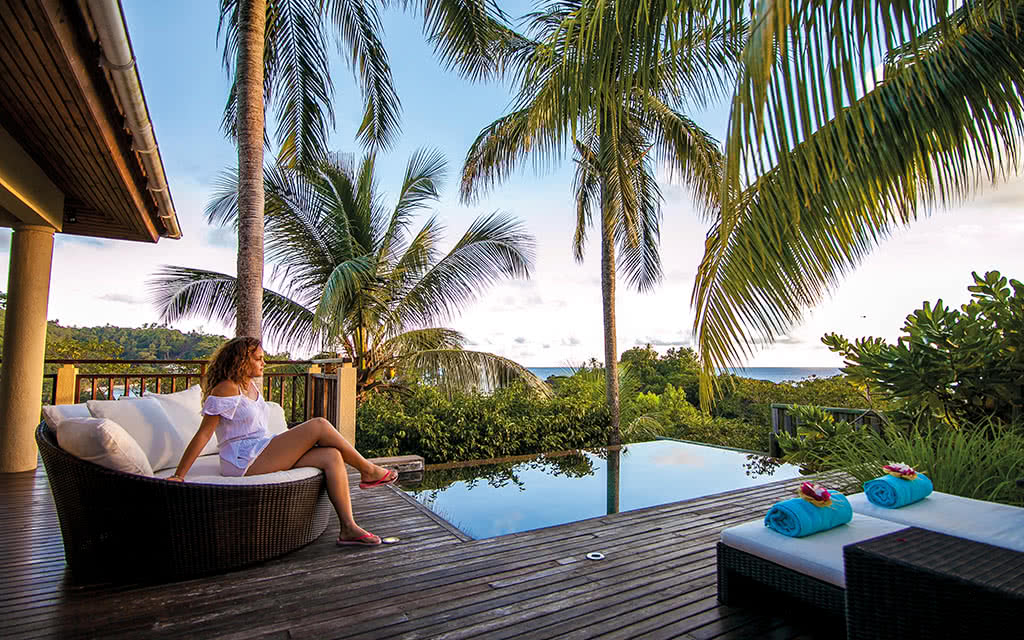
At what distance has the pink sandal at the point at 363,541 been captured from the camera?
2.94 metres

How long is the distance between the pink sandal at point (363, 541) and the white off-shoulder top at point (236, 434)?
2.16 feet

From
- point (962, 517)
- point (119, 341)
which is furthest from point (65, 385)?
point (119, 341)

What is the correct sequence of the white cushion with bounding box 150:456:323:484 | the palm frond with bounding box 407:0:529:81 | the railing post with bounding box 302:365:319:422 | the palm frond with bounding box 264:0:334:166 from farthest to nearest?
the palm frond with bounding box 264:0:334:166
the palm frond with bounding box 407:0:529:81
the railing post with bounding box 302:365:319:422
the white cushion with bounding box 150:456:323:484

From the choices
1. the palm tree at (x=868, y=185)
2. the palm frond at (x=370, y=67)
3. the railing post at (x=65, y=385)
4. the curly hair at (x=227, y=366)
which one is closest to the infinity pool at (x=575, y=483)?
the curly hair at (x=227, y=366)

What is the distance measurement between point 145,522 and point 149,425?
1088 millimetres

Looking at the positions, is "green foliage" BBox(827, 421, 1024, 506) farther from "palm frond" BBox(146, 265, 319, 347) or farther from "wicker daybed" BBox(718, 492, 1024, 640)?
"palm frond" BBox(146, 265, 319, 347)

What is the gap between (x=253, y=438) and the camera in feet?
9.68

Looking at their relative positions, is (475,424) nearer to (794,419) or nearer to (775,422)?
(775,422)

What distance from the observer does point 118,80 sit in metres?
2.63

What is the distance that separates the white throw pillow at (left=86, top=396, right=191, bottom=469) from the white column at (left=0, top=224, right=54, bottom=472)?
2.14 metres

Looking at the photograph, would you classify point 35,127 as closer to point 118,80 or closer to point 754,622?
point 118,80

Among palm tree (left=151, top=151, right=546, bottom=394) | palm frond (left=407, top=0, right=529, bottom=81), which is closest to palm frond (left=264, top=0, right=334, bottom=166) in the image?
palm tree (left=151, top=151, right=546, bottom=394)

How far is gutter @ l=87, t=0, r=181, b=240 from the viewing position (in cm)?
220

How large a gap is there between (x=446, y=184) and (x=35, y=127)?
5505 millimetres
